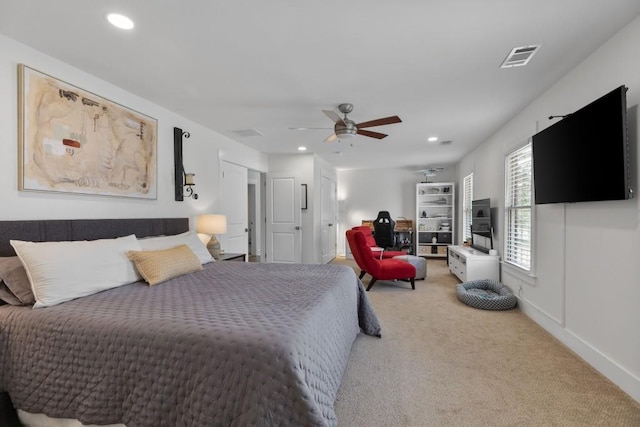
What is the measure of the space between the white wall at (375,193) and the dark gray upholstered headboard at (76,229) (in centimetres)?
558

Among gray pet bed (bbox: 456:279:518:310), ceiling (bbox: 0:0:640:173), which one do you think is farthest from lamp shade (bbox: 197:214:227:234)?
gray pet bed (bbox: 456:279:518:310)

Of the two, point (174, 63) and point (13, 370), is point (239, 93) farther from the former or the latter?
point (13, 370)

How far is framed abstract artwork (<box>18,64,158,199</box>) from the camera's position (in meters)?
2.25

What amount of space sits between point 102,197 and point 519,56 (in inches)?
147

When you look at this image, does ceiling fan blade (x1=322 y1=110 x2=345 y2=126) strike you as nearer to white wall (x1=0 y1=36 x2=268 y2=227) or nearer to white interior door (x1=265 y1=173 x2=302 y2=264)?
white wall (x1=0 y1=36 x2=268 y2=227)

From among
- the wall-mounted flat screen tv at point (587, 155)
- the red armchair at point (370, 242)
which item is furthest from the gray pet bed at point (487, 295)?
the red armchair at point (370, 242)

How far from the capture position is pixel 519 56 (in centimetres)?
237

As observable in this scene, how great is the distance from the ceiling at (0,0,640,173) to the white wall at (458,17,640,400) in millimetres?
175

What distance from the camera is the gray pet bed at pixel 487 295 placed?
12.1 ft

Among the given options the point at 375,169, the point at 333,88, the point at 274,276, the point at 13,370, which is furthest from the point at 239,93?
→ the point at 375,169

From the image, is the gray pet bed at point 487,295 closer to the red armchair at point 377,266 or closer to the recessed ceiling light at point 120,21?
the red armchair at point 377,266

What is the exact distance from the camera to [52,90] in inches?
94.8

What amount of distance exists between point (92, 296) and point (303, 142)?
3.86 metres

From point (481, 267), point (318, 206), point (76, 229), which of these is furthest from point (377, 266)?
point (76, 229)
